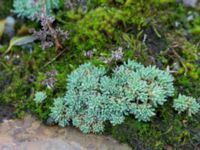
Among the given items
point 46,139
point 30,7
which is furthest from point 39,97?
point 30,7

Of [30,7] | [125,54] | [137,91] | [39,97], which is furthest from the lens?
[30,7]

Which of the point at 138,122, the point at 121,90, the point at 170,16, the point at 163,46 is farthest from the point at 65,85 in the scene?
the point at 170,16

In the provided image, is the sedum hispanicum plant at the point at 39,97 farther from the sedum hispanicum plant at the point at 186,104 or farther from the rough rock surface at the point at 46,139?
the sedum hispanicum plant at the point at 186,104

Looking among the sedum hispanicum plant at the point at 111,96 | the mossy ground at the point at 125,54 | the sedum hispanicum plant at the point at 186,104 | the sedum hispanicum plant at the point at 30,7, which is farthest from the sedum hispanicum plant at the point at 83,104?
the sedum hispanicum plant at the point at 30,7

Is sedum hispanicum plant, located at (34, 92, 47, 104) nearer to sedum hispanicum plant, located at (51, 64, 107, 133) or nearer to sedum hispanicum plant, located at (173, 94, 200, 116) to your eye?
sedum hispanicum plant, located at (51, 64, 107, 133)

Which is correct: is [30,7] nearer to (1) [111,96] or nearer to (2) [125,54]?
(2) [125,54]

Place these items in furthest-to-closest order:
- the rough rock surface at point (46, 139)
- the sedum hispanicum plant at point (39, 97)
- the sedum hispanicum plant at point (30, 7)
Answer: the sedum hispanicum plant at point (30, 7)
the sedum hispanicum plant at point (39, 97)
the rough rock surface at point (46, 139)

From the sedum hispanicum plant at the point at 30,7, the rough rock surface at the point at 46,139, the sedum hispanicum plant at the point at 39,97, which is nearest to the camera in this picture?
the rough rock surface at the point at 46,139
